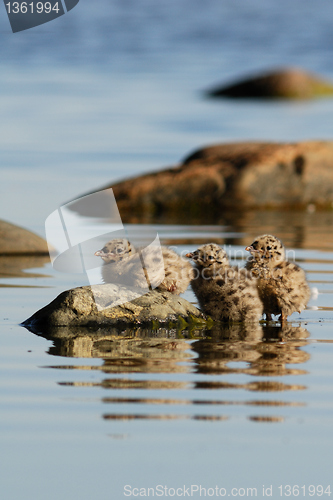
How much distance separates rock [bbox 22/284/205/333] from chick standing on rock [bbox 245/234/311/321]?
0.99m

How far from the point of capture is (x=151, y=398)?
5754 mm

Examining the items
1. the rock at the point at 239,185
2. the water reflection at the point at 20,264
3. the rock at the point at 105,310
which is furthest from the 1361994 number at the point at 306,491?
the rock at the point at 239,185

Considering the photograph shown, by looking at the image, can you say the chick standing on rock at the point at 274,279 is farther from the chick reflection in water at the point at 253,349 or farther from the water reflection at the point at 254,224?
the water reflection at the point at 254,224

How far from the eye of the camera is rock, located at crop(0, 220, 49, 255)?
13.9 metres

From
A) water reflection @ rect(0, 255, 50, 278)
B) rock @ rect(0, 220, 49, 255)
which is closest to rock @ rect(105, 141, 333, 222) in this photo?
rock @ rect(0, 220, 49, 255)

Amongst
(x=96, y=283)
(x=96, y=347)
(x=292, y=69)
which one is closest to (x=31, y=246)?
(x=96, y=283)

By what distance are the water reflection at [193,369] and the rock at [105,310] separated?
14 cm

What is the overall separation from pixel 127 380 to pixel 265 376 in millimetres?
1039

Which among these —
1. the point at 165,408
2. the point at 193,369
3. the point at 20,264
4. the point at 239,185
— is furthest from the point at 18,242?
the point at 239,185

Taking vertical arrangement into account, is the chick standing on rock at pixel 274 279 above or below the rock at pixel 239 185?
below

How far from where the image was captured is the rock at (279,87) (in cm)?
4866

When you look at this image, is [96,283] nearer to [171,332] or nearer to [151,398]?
[171,332]

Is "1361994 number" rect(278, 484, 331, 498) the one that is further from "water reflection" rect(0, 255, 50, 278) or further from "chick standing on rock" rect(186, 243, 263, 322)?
"water reflection" rect(0, 255, 50, 278)

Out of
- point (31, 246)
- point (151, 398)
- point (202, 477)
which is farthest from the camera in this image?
point (31, 246)
